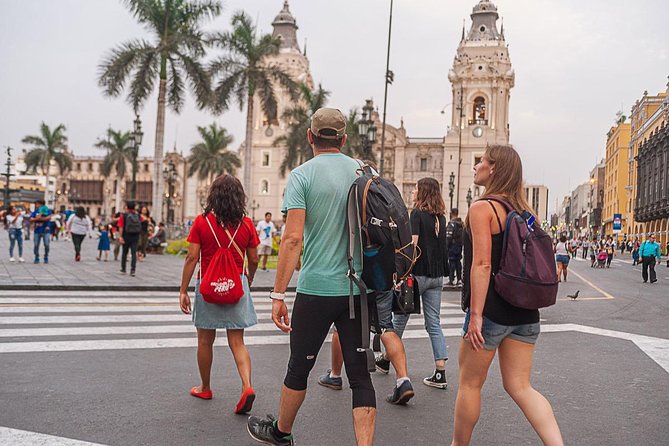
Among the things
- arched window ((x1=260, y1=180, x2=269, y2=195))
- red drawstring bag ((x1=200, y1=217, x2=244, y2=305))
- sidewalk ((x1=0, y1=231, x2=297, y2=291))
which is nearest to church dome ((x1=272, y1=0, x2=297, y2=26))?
arched window ((x1=260, y1=180, x2=269, y2=195))

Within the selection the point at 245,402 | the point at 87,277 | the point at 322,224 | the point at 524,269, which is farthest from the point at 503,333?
the point at 87,277

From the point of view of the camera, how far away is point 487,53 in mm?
83625

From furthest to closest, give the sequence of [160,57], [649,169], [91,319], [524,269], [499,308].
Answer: [649,169], [160,57], [91,319], [499,308], [524,269]

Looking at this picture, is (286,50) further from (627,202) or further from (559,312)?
(559,312)

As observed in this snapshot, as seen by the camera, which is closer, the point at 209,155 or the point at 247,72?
the point at 247,72

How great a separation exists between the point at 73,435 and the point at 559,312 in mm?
8859

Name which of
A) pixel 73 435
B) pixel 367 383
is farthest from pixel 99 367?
pixel 367 383

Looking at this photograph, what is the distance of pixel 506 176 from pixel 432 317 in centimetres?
255

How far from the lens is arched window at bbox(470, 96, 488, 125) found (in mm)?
83250

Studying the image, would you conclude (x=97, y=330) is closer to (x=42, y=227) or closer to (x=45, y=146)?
(x=42, y=227)

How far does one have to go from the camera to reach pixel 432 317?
5750 millimetres

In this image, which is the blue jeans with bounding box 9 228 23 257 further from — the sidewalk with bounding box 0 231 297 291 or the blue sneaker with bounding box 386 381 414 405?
the blue sneaker with bounding box 386 381 414 405

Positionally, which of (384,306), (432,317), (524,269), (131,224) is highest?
(131,224)

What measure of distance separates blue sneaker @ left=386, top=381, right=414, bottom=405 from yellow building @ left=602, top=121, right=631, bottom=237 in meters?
76.1
